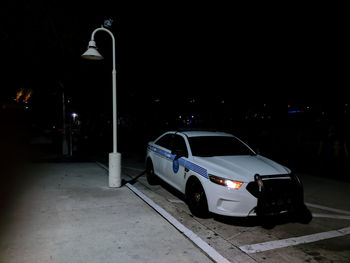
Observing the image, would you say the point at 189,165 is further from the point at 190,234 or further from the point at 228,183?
the point at 190,234

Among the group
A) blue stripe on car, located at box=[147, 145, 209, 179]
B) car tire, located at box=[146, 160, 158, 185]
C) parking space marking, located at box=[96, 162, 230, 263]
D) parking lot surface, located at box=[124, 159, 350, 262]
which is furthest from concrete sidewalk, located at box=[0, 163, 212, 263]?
blue stripe on car, located at box=[147, 145, 209, 179]

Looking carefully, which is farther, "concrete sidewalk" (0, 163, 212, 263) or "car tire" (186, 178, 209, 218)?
"car tire" (186, 178, 209, 218)

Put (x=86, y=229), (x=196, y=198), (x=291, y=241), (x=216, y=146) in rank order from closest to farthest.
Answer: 1. (x=291, y=241)
2. (x=86, y=229)
3. (x=196, y=198)
4. (x=216, y=146)

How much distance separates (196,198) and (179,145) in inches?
64.0

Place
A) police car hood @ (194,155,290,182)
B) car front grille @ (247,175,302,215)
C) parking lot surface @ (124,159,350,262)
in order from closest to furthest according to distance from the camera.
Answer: parking lot surface @ (124,159,350,262)
car front grille @ (247,175,302,215)
police car hood @ (194,155,290,182)

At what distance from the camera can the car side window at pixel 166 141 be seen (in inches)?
287

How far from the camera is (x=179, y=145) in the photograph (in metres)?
6.72

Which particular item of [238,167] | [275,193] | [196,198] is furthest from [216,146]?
[275,193]

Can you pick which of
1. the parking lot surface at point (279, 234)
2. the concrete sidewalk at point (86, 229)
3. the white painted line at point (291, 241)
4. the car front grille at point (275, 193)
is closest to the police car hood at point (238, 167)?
the car front grille at point (275, 193)

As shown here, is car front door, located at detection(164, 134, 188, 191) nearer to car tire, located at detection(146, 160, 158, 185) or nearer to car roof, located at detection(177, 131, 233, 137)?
car roof, located at detection(177, 131, 233, 137)

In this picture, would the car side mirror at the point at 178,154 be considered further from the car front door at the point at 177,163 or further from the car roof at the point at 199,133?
the car roof at the point at 199,133

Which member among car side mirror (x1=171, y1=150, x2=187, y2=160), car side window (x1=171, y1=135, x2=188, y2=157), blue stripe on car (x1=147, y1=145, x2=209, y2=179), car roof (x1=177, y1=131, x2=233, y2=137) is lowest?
blue stripe on car (x1=147, y1=145, x2=209, y2=179)

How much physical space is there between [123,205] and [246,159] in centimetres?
273

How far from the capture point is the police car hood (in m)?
4.87
